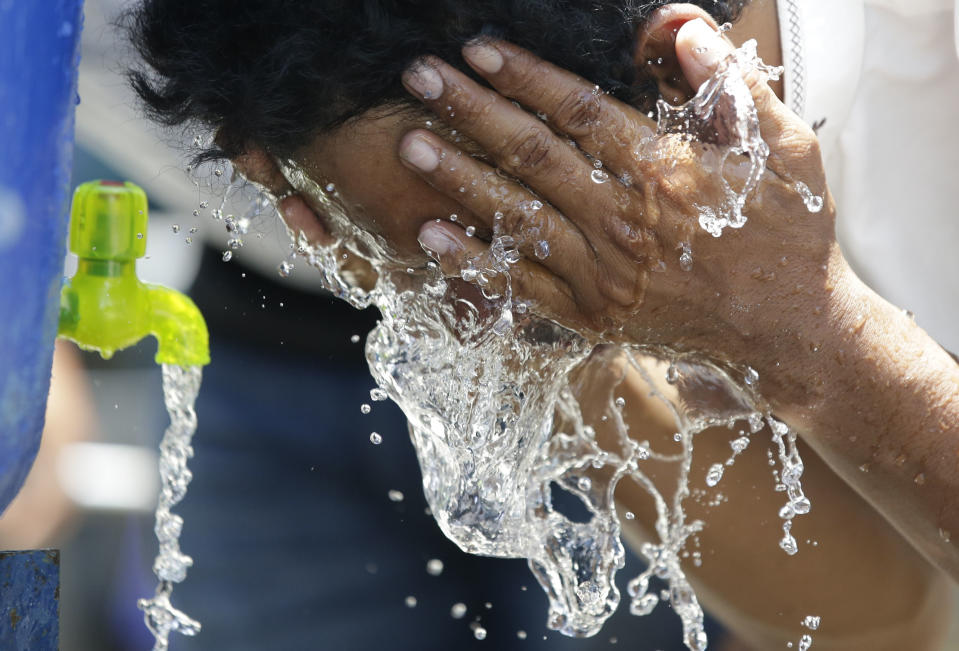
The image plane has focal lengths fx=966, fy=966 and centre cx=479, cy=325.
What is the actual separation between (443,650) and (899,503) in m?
1.45

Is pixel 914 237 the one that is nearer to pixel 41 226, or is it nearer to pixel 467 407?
pixel 467 407

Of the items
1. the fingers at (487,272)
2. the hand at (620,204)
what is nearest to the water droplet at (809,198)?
the hand at (620,204)

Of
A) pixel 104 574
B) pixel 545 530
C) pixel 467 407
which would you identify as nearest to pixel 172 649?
pixel 104 574

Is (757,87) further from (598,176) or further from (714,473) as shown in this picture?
(714,473)

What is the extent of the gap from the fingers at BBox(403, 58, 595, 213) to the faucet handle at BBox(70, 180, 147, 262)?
1.14 feet

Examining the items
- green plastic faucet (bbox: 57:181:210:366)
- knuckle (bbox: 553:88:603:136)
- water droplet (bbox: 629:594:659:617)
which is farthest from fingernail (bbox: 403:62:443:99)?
water droplet (bbox: 629:594:659:617)

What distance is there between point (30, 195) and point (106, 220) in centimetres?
32

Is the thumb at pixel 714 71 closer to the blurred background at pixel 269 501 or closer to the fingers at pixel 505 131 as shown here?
the fingers at pixel 505 131

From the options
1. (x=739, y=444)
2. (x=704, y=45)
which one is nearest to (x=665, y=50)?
(x=704, y=45)

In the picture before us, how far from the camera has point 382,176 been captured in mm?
995

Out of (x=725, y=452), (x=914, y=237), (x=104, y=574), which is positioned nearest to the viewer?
(x=914, y=237)

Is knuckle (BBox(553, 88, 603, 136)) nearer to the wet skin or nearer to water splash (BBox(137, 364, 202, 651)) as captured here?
the wet skin

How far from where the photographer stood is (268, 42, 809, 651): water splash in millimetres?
1016

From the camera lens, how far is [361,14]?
0.91 meters
